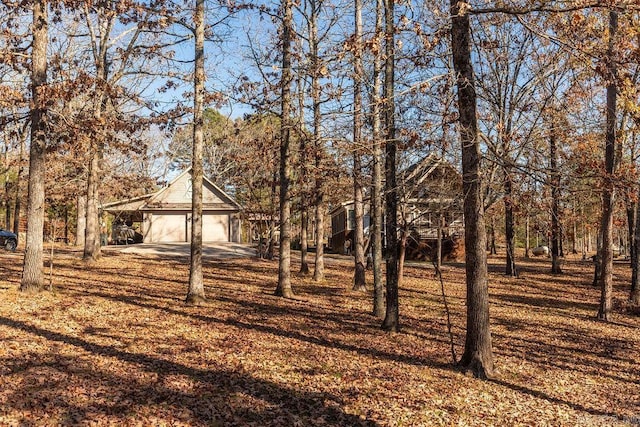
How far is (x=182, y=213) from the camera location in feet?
116

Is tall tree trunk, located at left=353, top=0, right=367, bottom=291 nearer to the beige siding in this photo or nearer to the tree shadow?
the tree shadow

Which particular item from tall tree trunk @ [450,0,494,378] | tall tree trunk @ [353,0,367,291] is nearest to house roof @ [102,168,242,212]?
tall tree trunk @ [353,0,367,291]

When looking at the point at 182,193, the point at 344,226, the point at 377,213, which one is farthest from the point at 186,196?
the point at 377,213

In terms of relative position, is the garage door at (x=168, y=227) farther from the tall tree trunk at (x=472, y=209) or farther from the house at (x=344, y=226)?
the tall tree trunk at (x=472, y=209)

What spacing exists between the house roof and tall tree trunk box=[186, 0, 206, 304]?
22326 mm

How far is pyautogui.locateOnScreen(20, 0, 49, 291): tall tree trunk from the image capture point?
11.3 meters

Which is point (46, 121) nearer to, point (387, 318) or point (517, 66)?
point (387, 318)

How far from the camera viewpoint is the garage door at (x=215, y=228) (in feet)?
116

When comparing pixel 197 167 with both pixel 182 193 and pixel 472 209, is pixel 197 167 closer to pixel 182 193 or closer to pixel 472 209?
pixel 472 209

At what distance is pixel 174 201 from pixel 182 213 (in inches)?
40.4

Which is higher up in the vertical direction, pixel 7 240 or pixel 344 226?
pixel 344 226

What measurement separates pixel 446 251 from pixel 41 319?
25.7m

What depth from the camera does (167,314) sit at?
10.8 metres

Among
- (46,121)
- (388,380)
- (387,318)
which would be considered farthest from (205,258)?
(388,380)
